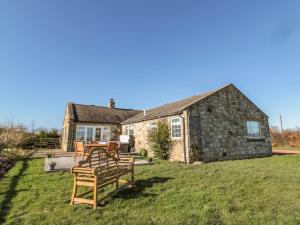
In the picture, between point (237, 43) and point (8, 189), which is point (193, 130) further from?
point (8, 189)

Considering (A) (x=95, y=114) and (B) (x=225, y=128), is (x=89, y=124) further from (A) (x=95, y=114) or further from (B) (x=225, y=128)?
(B) (x=225, y=128)

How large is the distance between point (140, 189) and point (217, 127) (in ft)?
29.3

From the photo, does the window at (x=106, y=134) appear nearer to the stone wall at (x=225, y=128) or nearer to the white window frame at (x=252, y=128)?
the stone wall at (x=225, y=128)

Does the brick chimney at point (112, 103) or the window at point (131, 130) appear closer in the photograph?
the window at point (131, 130)

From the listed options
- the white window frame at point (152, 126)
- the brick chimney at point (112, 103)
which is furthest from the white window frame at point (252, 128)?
the brick chimney at point (112, 103)

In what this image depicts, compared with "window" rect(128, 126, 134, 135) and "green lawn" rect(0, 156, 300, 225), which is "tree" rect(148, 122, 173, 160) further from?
"green lawn" rect(0, 156, 300, 225)

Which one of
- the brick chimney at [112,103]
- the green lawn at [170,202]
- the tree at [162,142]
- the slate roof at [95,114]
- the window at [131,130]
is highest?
the brick chimney at [112,103]

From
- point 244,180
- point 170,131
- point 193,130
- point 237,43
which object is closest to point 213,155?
point 193,130

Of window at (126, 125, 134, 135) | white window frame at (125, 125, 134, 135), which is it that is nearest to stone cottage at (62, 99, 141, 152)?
white window frame at (125, 125, 134, 135)

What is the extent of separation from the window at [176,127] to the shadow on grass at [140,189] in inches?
231

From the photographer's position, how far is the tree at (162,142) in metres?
13.3

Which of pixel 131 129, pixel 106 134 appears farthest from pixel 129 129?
pixel 106 134

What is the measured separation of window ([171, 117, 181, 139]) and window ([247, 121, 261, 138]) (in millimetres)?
6349

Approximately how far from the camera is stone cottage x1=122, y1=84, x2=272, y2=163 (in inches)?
472
